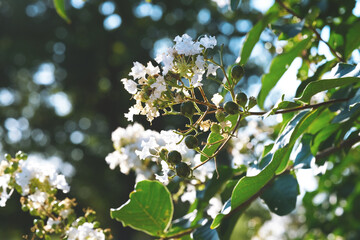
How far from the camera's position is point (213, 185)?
3.10 feet

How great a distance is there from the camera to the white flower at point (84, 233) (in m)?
0.79

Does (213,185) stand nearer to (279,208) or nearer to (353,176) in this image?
(279,208)

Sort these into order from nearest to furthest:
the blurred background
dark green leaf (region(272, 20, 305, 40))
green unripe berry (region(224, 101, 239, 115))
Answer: green unripe berry (region(224, 101, 239, 115)) < dark green leaf (region(272, 20, 305, 40)) < the blurred background

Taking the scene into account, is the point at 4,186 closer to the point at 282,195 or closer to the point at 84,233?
the point at 84,233

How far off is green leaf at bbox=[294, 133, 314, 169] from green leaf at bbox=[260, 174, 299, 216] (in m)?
0.08

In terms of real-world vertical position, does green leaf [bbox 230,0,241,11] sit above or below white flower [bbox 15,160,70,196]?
above

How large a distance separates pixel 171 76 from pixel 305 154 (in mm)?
343

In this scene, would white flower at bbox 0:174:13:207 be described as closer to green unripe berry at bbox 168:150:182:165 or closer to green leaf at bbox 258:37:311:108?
green unripe berry at bbox 168:150:182:165

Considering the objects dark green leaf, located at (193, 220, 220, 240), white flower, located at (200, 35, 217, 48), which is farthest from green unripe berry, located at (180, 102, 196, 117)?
dark green leaf, located at (193, 220, 220, 240)

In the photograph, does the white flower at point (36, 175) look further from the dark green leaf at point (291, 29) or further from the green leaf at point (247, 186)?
the dark green leaf at point (291, 29)

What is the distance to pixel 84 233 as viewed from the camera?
31.0 inches

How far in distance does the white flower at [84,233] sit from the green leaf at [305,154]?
1.47 feet

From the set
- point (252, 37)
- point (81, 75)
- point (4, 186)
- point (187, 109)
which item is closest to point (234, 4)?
point (252, 37)

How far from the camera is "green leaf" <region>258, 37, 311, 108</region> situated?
91 centimetres
